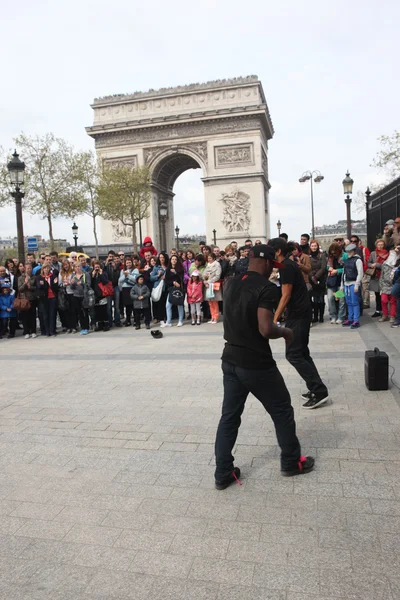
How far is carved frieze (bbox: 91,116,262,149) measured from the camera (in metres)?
39.7

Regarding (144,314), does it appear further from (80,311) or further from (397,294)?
(397,294)

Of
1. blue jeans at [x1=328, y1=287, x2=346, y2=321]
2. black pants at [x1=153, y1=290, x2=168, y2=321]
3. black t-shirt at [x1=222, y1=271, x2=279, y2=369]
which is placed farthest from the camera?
black pants at [x1=153, y1=290, x2=168, y2=321]

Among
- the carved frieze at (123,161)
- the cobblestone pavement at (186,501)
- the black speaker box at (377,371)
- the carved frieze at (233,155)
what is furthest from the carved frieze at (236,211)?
the black speaker box at (377,371)

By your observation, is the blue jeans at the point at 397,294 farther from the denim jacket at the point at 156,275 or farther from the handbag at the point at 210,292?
the denim jacket at the point at 156,275

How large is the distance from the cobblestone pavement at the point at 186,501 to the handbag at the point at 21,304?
17.6ft

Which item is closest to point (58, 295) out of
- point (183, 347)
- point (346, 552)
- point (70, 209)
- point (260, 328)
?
point (183, 347)

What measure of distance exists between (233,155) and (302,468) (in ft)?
129

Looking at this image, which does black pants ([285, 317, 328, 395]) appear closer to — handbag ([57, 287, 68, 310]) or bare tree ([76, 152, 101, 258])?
handbag ([57, 287, 68, 310])

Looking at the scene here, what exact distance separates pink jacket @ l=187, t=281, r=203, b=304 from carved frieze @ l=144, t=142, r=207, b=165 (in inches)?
1243

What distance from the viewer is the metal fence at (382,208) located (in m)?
14.3

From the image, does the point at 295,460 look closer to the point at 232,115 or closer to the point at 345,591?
the point at 345,591

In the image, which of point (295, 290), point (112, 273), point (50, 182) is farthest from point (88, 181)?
point (295, 290)

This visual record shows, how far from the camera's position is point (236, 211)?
132 ft

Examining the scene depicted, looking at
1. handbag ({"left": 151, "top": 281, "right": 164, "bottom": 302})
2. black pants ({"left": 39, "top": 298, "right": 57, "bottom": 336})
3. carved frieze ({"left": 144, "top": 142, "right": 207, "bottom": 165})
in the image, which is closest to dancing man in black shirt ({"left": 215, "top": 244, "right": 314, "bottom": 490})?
handbag ({"left": 151, "top": 281, "right": 164, "bottom": 302})
